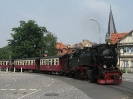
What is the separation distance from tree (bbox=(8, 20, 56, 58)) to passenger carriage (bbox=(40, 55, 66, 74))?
27.2 m

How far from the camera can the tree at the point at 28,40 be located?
69938 millimetres

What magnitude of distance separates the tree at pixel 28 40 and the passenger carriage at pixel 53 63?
27.2 m

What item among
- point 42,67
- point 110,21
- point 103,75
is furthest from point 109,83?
point 110,21

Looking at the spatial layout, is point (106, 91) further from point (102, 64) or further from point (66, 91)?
point (102, 64)

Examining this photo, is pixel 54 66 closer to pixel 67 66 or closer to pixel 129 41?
pixel 67 66

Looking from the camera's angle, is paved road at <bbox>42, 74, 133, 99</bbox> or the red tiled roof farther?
the red tiled roof

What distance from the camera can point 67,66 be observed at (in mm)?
31125

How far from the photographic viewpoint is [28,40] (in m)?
72.1

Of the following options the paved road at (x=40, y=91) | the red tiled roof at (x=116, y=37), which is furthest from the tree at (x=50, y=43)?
the paved road at (x=40, y=91)

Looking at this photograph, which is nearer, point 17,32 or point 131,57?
point 131,57

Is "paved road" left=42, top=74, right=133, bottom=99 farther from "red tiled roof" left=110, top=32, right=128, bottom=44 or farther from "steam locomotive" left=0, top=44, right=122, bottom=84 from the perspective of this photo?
"red tiled roof" left=110, top=32, right=128, bottom=44

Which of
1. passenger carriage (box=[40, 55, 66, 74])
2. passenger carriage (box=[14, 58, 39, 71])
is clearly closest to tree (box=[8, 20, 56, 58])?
passenger carriage (box=[14, 58, 39, 71])

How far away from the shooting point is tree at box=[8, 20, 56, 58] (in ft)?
229

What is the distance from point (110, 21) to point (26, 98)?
264ft
